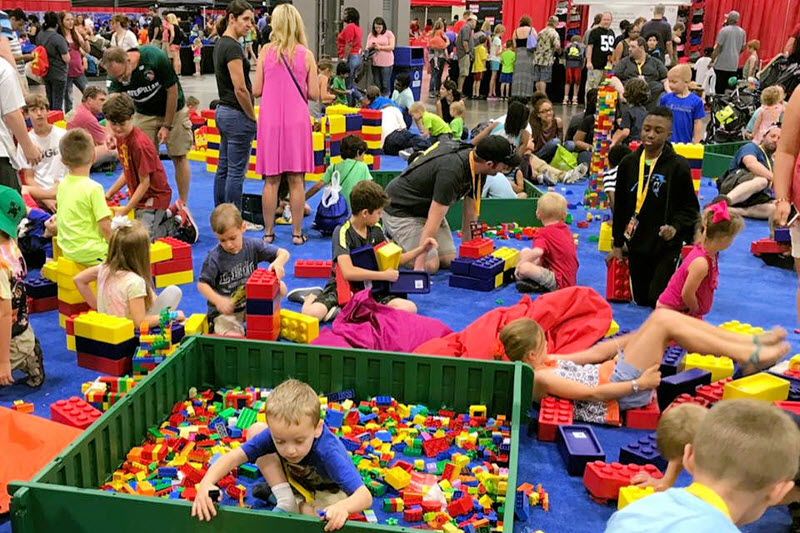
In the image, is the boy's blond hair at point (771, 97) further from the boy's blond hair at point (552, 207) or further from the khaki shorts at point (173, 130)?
the khaki shorts at point (173, 130)

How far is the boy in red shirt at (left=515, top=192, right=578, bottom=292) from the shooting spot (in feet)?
19.2

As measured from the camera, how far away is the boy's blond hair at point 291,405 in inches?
109

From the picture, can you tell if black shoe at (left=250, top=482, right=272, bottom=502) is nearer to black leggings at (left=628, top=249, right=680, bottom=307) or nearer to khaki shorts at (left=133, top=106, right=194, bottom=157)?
black leggings at (left=628, top=249, right=680, bottom=307)

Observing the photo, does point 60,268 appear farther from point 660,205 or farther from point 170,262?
point 660,205

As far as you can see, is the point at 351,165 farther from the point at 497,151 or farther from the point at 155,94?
the point at 155,94

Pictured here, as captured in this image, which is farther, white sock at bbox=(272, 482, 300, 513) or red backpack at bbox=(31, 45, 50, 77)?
red backpack at bbox=(31, 45, 50, 77)

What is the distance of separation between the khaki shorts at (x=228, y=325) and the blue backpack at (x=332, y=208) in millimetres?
2519

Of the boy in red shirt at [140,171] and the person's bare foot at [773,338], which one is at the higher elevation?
the boy in red shirt at [140,171]

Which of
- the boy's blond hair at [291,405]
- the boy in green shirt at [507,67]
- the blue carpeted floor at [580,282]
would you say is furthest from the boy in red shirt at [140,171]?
the boy in green shirt at [507,67]

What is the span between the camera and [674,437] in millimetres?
3211

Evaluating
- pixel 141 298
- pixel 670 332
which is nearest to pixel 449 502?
pixel 670 332

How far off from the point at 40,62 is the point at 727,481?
11388mm

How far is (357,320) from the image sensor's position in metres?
4.80

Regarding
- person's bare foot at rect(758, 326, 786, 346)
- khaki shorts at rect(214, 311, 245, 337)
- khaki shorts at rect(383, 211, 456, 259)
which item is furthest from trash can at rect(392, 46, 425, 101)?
person's bare foot at rect(758, 326, 786, 346)
